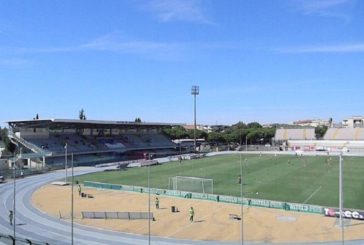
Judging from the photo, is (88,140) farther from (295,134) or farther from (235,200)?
(295,134)

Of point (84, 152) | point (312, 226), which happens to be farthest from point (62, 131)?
point (312, 226)

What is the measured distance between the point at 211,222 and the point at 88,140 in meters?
65.4

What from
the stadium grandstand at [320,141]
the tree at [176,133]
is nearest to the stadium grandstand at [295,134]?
the stadium grandstand at [320,141]

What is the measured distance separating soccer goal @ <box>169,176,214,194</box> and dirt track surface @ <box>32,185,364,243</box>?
453 cm

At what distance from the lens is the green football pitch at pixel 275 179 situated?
43.8 meters

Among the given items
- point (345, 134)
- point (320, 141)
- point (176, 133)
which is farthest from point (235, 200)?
point (176, 133)

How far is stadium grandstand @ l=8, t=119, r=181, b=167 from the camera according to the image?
80.8 metres

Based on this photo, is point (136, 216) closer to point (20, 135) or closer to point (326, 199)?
point (326, 199)

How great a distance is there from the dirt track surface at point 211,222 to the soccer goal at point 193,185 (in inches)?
178

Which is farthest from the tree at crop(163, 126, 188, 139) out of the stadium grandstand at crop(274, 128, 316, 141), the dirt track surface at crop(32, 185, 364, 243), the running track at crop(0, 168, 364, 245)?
the running track at crop(0, 168, 364, 245)

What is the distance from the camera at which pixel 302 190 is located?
155 feet

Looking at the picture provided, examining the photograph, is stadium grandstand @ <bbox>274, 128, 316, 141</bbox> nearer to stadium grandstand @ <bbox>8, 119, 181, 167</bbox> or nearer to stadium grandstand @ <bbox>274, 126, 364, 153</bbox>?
stadium grandstand @ <bbox>274, 126, 364, 153</bbox>

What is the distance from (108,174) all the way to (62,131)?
2788 centimetres

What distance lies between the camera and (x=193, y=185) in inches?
1976
